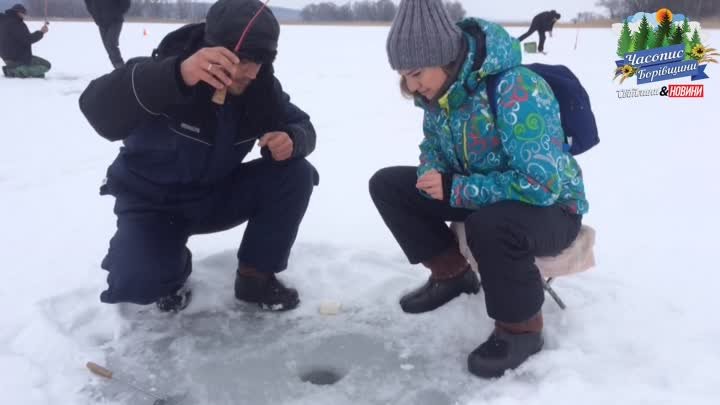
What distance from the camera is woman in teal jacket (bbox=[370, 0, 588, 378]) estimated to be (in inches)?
69.9

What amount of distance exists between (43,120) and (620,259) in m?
5.00

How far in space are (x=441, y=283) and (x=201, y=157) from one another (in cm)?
102

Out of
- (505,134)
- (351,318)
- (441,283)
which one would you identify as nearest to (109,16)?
(351,318)

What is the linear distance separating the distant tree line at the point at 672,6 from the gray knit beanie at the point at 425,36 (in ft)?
102

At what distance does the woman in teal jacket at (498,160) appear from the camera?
178 centimetres

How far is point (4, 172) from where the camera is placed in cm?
391

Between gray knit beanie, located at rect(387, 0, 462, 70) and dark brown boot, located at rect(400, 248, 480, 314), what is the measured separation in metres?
0.78

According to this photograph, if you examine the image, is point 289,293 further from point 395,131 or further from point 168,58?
point 395,131

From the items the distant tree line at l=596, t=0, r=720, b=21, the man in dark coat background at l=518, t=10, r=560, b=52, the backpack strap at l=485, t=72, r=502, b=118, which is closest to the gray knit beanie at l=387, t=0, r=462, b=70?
the backpack strap at l=485, t=72, r=502, b=118

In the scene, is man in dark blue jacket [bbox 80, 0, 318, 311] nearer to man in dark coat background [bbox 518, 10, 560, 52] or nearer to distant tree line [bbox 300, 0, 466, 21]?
man in dark coat background [bbox 518, 10, 560, 52]

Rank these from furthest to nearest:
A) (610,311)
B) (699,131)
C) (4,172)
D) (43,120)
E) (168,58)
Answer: (43,120)
(699,131)
(4,172)
(610,311)
(168,58)

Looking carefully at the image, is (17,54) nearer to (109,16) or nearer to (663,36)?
(109,16)

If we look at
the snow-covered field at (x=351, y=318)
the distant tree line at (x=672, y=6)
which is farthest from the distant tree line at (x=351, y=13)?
the snow-covered field at (x=351, y=318)

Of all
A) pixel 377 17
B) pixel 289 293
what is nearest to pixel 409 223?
pixel 289 293
